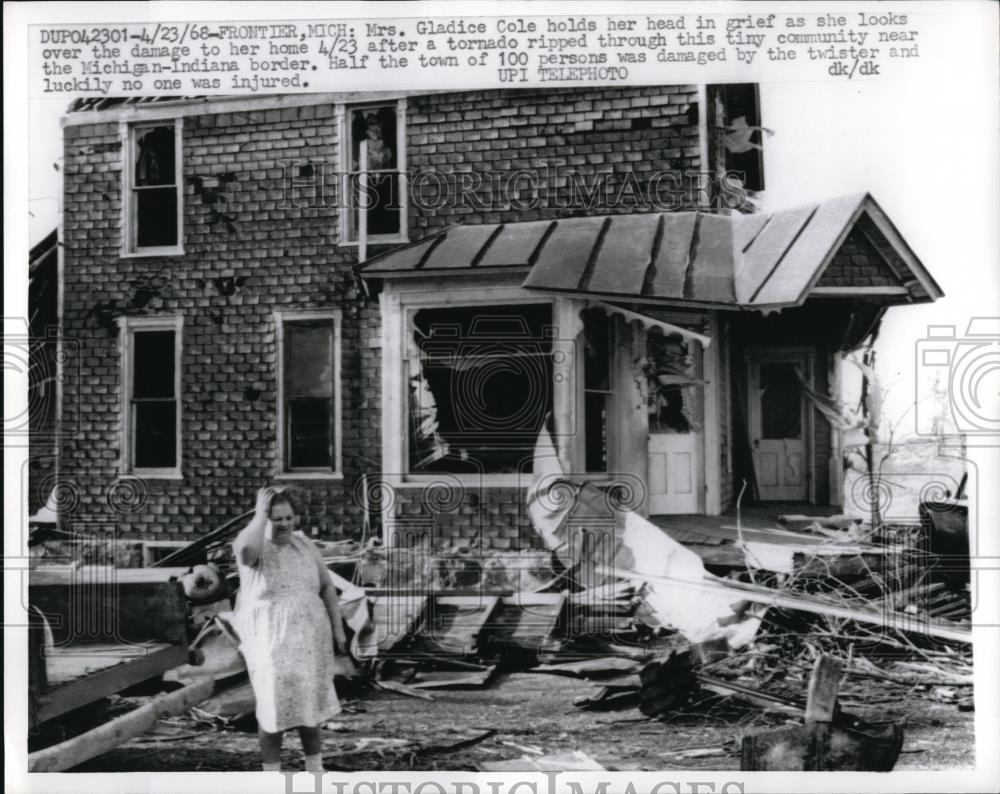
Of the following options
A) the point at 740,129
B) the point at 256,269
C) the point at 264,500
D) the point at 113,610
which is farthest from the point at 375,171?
the point at 113,610

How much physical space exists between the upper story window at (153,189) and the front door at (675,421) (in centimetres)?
329

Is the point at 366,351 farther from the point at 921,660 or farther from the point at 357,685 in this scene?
the point at 921,660

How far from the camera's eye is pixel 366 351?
611 cm

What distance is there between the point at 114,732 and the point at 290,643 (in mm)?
1259

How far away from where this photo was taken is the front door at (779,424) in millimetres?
5977

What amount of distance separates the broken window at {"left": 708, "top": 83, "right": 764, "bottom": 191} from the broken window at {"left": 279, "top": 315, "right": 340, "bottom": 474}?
280 centimetres

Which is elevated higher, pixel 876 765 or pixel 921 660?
pixel 921 660

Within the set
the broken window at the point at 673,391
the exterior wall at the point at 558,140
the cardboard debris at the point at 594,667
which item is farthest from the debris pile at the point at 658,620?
the exterior wall at the point at 558,140

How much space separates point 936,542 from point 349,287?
417 cm

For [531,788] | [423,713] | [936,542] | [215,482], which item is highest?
[215,482]

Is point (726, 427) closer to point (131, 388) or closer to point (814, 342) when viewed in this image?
point (814, 342)

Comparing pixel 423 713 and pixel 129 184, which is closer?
pixel 423 713

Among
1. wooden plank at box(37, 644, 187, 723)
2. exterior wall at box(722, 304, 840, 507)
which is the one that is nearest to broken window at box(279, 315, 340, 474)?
wooden plank at box(37, 644, 187, 723)

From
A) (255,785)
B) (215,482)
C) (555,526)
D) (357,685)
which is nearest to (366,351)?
(215,482)
